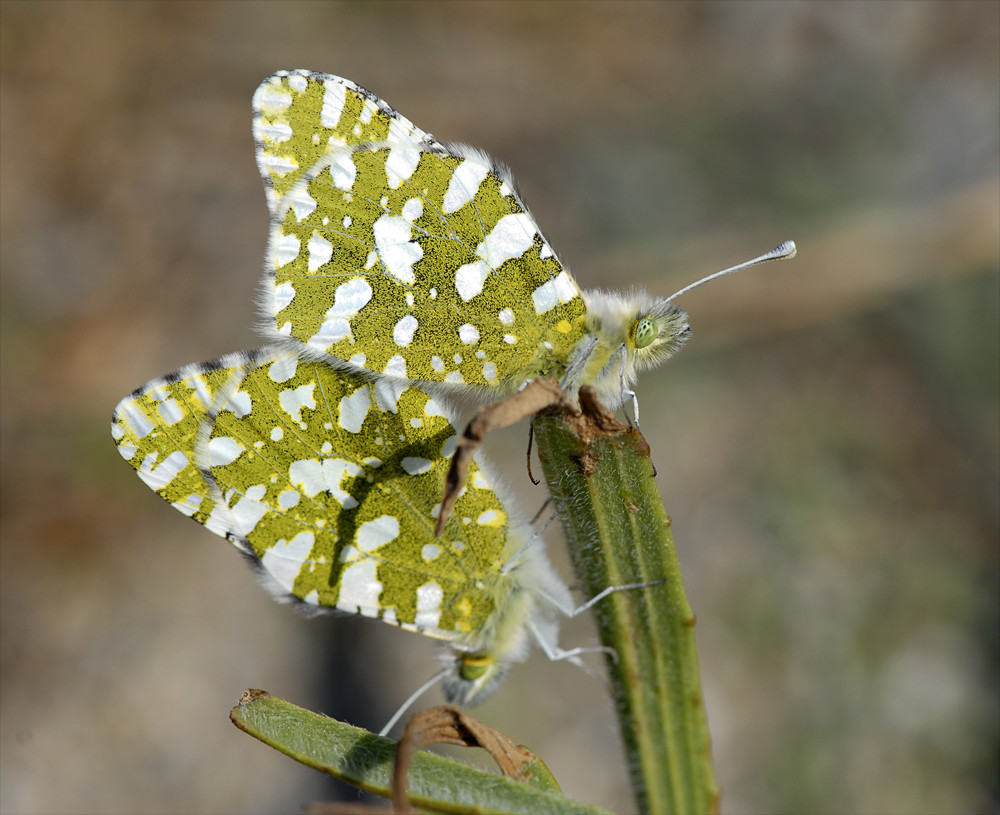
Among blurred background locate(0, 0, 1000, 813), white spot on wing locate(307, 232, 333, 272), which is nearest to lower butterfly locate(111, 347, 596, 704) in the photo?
white spot on wing locate(307, 232, 333, 272)

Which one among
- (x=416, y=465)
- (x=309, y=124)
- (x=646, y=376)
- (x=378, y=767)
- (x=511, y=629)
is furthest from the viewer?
(x=646, y=376)

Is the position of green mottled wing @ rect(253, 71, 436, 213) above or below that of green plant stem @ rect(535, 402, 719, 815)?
above

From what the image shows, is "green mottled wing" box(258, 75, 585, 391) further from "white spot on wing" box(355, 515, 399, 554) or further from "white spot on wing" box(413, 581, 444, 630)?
"white spot on wing" box(413, 581, 444, 630)

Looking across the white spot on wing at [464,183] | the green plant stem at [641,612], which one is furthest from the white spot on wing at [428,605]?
the white spot on wing at [464,183]

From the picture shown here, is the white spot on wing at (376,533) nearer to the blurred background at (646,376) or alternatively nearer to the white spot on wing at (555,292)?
the white spot on wing at (555,292)

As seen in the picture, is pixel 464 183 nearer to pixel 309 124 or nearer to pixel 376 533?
pixel 309 124

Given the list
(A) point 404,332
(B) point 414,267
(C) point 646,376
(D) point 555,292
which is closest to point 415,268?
(B) point 414,267
